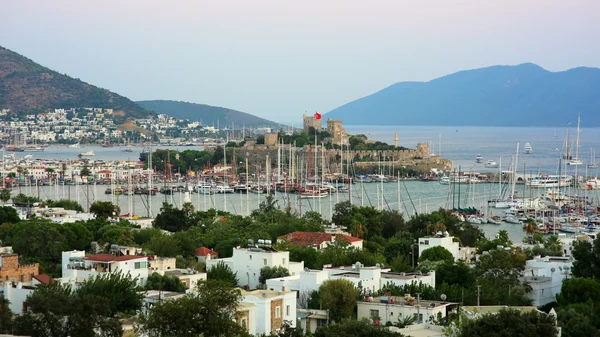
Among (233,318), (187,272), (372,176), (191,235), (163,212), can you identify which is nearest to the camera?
(233,318)

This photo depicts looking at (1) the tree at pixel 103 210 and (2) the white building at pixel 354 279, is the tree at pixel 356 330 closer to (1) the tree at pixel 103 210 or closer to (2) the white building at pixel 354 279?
(2) the white building at pixel 354 279

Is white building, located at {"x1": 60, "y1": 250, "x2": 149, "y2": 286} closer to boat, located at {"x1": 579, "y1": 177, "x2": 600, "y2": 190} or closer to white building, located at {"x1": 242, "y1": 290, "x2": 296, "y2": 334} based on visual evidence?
white building, located at {"x1": 242, "y1": 290, "x2": 296, "y2": 334}

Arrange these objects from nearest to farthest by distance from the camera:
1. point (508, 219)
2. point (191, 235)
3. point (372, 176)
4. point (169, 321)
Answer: point (169, 321)
point (191, 235)
point (508, 219)
point (372, 176)

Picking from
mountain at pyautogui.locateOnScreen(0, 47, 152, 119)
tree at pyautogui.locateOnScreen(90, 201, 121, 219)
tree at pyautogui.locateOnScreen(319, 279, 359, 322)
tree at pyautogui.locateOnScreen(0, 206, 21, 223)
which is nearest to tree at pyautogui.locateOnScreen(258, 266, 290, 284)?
tree at pyautogui.locateOnScreen(319, 279, 359, 322)

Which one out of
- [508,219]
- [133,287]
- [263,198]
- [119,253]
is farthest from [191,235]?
[263,198]

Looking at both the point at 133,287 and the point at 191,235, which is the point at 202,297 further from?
the point at 191,235

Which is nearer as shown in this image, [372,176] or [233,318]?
[233,318]

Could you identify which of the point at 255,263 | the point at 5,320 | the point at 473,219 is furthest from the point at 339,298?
the point at 473,219
